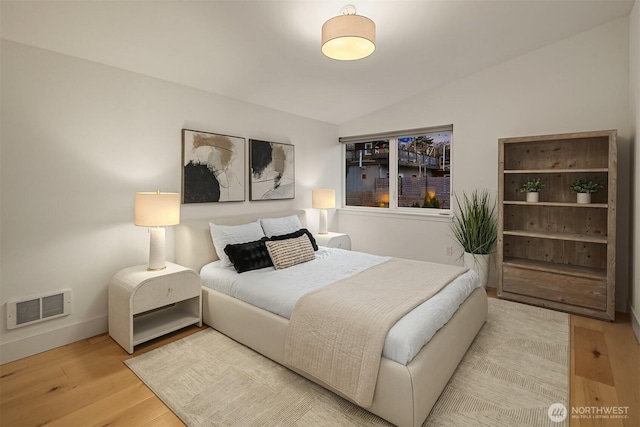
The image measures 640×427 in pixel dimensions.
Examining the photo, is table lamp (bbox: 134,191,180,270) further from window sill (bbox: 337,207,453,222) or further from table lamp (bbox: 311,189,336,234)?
window sill (bbox: 337,207,453,222)

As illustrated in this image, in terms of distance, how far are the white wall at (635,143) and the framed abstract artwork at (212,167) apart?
3.68m

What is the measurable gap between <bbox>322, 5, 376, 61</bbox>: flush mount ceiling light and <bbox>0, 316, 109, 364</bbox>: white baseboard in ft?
9.49

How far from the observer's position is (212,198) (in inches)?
138

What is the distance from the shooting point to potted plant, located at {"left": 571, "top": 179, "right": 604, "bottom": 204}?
313cm

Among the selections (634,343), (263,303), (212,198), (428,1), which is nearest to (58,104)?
(212,198)

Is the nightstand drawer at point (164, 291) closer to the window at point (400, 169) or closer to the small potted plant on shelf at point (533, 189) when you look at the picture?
the window at point (400, 169)

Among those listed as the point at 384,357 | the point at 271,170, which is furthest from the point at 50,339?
the point at 271,170

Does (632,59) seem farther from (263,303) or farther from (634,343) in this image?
(263,303)

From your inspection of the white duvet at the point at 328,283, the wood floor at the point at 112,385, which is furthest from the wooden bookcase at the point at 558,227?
the white duvet at the point at 328,283

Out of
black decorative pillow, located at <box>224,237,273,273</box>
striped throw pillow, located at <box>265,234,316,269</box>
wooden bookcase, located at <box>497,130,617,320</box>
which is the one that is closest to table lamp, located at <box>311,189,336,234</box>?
striped throw pillow, located at <box>265,234,316,269</box>

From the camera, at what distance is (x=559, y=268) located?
10.7 ft

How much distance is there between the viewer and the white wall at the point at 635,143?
8.73ft

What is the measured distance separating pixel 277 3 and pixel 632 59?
3131 millimetres

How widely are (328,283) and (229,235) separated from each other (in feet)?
4.12
